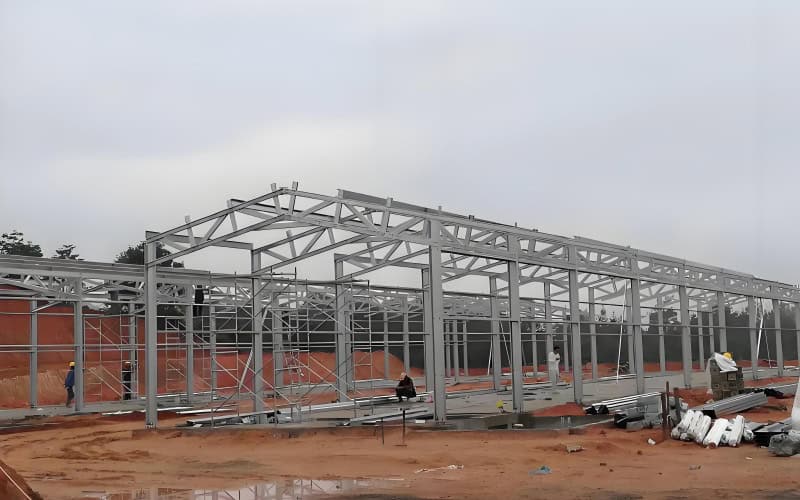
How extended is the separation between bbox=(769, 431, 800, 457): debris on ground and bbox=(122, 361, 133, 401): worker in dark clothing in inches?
790

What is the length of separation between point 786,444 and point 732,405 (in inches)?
213

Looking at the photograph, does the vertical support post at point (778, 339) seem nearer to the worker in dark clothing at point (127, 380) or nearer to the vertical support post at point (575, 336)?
the vertical support post at point (575, 336)

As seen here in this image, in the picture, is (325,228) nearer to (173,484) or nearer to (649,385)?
(173,484)

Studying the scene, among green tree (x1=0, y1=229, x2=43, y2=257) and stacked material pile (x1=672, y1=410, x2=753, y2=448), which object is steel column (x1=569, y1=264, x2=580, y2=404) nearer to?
stacked material pile (x1=672, y1=410, x2=753, y2=448)

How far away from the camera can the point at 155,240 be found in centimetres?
2039

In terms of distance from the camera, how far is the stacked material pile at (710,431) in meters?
14.3

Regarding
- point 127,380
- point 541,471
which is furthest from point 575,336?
point 127,380

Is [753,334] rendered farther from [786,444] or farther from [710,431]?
→ [786,444]

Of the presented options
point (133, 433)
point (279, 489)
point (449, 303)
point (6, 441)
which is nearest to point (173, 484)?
point (279, 489)

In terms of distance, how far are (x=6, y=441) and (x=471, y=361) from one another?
3795 cm

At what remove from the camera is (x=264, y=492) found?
11273mm

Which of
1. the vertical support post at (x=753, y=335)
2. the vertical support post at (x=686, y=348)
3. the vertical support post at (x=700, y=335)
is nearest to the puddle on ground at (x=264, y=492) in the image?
the vertical support post at (x=686, y=348)

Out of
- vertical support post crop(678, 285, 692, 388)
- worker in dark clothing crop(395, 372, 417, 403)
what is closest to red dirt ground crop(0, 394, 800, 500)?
worker in dark clothing crop(395, 372, 417, 403)

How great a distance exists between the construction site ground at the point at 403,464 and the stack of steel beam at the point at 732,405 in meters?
0.29
